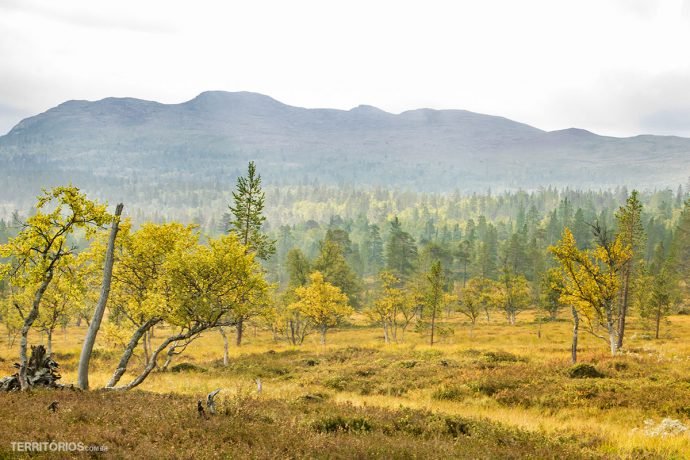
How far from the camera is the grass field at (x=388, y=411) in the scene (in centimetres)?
940

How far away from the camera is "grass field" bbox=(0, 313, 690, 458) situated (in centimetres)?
940

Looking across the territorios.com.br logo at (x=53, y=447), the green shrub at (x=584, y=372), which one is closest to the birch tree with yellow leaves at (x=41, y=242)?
the territorios.com.br logo at (x=53, y=447)

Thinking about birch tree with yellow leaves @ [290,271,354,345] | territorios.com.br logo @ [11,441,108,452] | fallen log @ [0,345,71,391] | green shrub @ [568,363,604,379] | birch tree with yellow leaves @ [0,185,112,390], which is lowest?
birch tree with yellow leaves @ [290,271,354,345]

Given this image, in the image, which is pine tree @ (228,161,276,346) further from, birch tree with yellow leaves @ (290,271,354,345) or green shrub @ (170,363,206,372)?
green shrub @ (170,363,206,372)

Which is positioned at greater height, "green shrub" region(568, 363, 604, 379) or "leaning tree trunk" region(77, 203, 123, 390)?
"leaning tree trunk" region(77, 203, 123, 390)

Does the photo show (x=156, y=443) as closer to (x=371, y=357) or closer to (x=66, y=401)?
(x=66, y=401)

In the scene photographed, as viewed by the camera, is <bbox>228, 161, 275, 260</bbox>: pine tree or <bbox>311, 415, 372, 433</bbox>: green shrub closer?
<bbox>311, 415, 372, 433</bbox>: green shrub

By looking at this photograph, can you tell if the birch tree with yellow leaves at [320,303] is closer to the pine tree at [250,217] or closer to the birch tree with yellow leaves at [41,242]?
the pine tree at [250,217]

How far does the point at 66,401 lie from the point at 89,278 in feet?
30.8

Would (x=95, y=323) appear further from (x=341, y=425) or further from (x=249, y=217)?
(x=249, y=217)

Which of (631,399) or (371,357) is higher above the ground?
(631,399)

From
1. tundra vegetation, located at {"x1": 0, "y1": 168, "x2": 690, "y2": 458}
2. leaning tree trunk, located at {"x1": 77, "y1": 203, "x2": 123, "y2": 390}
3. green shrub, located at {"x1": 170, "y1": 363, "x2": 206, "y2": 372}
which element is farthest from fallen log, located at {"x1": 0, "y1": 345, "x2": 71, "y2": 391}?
green shrub, located at {"x1": 170, "y1": 363, "x2": 206, "y2": 372}

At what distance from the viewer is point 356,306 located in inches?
3204

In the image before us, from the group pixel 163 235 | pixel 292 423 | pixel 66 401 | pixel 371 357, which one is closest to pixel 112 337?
pixel 163 235
